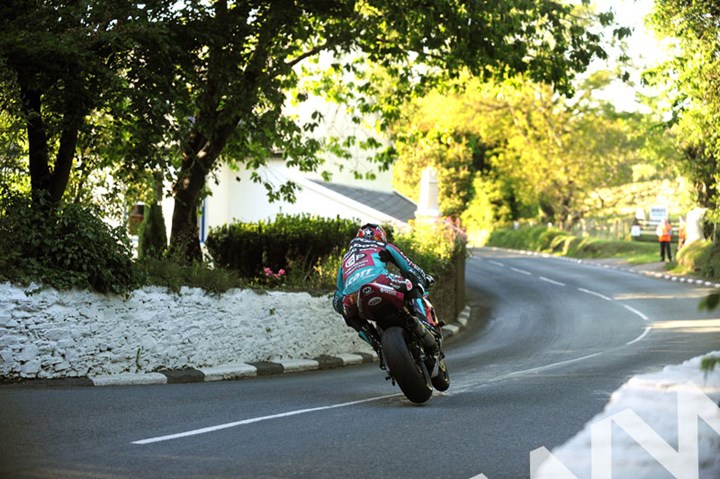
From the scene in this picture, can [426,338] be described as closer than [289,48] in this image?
Yes

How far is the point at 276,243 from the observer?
24391mm

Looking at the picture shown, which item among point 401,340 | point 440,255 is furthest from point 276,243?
point 401,340

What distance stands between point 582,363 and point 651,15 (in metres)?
17.9

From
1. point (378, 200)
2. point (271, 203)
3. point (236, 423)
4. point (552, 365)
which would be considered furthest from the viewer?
point (378, 200)

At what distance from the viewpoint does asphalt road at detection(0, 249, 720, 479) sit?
6.59m

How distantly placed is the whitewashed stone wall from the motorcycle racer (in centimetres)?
353

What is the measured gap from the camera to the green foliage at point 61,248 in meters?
12.1

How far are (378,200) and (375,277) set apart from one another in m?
27.2

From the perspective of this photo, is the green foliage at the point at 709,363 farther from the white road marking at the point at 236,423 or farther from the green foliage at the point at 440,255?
the green foliage at the point at 440,255

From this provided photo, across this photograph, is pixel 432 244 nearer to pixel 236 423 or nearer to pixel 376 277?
pixel 376 277

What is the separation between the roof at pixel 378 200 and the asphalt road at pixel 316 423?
17.1 metres

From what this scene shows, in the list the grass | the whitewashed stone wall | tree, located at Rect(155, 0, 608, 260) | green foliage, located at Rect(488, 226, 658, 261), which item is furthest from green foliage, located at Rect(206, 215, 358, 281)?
green foliage, located at Rect(488, 226, 658, 261)

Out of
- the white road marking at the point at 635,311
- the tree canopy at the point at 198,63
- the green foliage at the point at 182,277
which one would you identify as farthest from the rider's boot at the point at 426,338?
the white road marking at the point at 635,311

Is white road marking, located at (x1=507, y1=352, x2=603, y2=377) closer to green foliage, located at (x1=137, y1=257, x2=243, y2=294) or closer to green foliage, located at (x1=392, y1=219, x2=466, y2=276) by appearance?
green foliage, located at (x1=137, y1=257, x2=243, y2=294)
